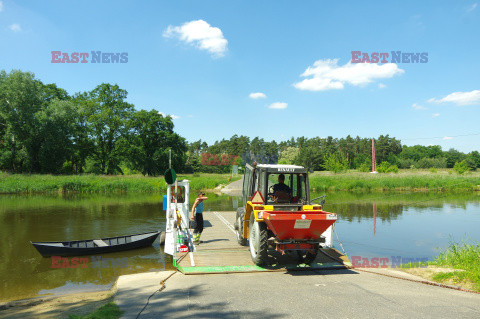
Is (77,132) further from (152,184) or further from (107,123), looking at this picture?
(152,184)

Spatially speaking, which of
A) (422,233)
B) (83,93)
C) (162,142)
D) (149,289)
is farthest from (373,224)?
(83,93)

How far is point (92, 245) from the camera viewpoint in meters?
12.3

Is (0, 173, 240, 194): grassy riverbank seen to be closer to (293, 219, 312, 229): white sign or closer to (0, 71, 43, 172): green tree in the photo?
(0, 71, 43, 172): green tree

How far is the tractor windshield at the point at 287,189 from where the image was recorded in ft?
27.8

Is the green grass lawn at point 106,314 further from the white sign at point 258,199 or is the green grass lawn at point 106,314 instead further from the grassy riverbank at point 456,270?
the grassy riverbank at point 456,270

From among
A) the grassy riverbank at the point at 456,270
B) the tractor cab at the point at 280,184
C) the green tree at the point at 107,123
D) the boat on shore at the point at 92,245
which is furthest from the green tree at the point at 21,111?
the grassy riverbank at the point at 456,270

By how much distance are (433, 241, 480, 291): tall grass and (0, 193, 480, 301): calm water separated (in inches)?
118

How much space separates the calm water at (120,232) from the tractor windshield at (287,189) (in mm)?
5031

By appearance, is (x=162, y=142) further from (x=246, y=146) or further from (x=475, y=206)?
(x=246, y=146)

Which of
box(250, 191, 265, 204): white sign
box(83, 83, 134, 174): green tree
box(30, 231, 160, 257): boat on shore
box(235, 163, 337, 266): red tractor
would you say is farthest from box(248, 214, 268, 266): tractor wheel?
box(83, 83, 134, 174): green tree

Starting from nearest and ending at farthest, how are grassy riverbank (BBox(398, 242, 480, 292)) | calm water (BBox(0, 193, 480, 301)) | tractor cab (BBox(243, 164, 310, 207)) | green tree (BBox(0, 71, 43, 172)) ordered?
1. grassy riverbank (BBox(398, 242, 480, 292))
2. tractor cab (BBox(243, 164, 310, 207))
3. calm water (BBox(0, 193, 480, 301))
4. green tree (BBox(0, 71, 43, 172))

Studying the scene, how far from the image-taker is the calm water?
1001 centimetres

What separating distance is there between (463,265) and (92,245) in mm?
11981

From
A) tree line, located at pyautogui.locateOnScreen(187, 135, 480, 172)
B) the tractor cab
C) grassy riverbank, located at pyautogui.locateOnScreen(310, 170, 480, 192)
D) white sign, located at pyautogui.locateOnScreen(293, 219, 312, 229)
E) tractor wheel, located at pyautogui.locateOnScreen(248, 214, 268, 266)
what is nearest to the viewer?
white sign, located at pyautogui.locateOnScreen(293, 219, 312, 229)
